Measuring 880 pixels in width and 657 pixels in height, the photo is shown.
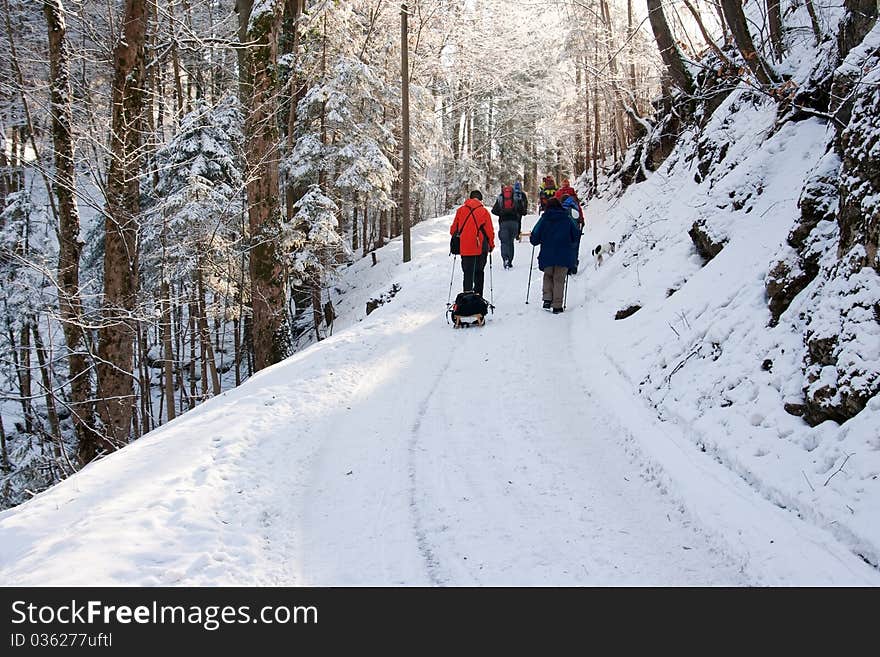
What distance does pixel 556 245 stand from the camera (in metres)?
10.4

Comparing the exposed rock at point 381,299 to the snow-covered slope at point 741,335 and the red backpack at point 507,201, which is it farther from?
the snow-covered slope at point 741,335

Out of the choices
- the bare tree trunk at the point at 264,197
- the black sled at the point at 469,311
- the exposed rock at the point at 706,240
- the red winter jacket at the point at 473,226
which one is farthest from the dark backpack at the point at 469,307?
the bare tree trunk at the point at 264,197

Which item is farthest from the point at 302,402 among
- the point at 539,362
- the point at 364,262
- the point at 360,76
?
the point at 364,262

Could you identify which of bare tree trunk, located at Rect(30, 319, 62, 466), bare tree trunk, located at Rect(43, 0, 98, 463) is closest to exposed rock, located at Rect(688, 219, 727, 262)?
bare tree trunk, located at Rect(30, 319, 62, 466)

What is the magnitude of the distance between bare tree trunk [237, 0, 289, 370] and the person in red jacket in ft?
12.3

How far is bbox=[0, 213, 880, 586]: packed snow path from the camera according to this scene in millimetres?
3529

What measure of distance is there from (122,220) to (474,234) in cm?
596

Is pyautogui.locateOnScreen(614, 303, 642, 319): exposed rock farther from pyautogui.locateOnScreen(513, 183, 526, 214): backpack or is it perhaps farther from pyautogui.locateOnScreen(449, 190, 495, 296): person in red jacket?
pyautogui.locateOnScreen(513, 183, 526, 214): backpack

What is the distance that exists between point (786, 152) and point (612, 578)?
7302 mm

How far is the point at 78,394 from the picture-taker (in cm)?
840

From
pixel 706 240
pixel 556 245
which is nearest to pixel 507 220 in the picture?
pixel 556 245

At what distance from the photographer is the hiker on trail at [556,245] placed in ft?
34.0

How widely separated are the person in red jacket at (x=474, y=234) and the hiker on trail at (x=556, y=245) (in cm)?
93
